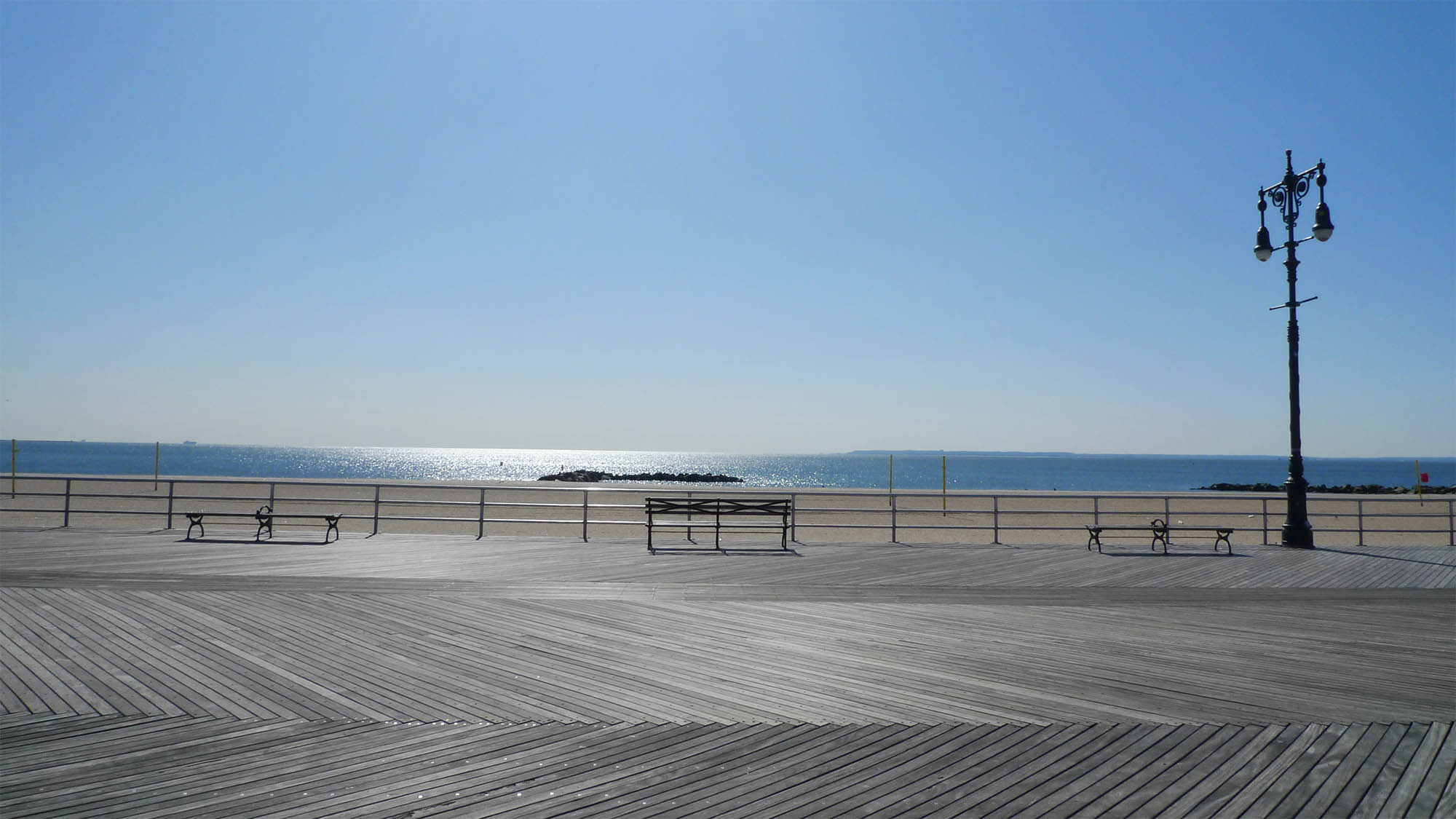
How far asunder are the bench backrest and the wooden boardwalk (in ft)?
10.7

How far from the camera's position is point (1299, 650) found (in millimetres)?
6355

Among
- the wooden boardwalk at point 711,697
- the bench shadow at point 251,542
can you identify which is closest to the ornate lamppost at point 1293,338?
the wooden boardwalk at point 711,697

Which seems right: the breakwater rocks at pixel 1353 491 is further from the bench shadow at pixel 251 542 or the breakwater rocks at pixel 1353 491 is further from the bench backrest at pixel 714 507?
the bench shadow at pixel 251 542

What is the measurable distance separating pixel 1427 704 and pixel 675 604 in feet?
18.7

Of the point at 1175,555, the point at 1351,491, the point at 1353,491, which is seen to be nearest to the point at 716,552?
the point at 1175,555

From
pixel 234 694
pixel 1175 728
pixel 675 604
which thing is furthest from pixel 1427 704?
pixel 234 694

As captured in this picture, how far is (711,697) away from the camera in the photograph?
5.01 meters

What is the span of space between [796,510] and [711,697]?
10.9 metres

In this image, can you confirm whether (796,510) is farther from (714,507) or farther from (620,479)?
(620,479)

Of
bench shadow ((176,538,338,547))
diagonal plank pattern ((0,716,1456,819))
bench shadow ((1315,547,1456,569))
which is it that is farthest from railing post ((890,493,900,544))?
bench shadow ((176,538,338,547))

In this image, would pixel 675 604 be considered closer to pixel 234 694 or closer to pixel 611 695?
pixel 611 695

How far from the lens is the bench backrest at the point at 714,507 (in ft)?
42.0

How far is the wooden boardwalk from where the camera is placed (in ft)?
12.0

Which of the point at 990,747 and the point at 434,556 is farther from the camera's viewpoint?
the point at 434,556
